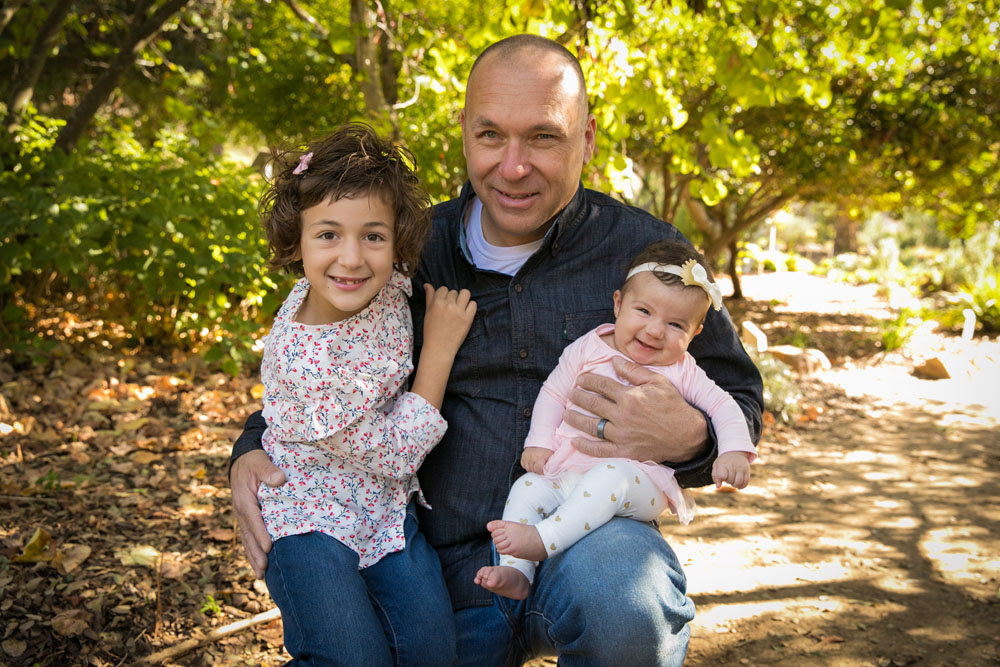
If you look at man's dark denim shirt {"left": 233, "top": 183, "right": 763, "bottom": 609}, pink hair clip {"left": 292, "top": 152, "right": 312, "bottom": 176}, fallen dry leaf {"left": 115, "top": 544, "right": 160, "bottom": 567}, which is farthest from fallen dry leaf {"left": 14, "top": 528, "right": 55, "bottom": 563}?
pink hair clip {"left": 292, "top": 152, "right": 312, "bottom": 176}

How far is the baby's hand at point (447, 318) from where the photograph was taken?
2299 mm

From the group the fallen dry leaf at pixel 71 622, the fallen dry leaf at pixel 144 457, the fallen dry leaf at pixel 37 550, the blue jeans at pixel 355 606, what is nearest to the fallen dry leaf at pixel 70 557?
the fallen dry leaf at pixel 37 550

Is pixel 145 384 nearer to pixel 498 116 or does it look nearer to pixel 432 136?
pixel 432 136

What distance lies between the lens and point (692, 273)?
211 centimetres

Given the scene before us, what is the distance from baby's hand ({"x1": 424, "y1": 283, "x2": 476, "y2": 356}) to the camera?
7.54 feet

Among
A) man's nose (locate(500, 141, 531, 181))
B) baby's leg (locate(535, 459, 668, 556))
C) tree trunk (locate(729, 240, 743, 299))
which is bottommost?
baby's leg (locate(535, 459, 668, 556))

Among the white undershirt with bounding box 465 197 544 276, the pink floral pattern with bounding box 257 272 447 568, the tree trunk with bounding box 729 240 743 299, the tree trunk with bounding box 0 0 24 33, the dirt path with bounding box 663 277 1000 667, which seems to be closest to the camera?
the pink floral pattern with bounding box 257 272 447 568

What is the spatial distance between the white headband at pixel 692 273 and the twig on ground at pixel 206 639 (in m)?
1.90

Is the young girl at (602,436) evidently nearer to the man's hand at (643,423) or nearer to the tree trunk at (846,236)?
the man's hand at (643,423)

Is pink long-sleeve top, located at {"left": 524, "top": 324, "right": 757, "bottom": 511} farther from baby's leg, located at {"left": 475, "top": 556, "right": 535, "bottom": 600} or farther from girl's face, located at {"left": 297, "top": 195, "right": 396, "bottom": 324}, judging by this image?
girl's face, located at {"left": 297, "top": 195, "right": 396, "bottom": 324}

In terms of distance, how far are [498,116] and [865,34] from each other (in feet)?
6.88

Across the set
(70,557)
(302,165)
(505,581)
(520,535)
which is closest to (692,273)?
(520,535)

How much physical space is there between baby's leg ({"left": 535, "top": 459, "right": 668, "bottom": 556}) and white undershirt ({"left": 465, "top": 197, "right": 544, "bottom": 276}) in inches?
29.7

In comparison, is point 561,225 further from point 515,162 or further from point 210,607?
point 210,607
